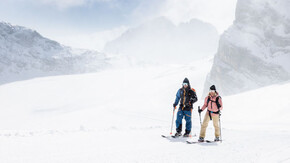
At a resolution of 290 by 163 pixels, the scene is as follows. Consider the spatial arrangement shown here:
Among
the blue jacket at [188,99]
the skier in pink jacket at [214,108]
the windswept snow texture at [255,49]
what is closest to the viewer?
the skier in pink jacket at [214,108]

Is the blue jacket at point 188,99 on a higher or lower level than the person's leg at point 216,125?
higher

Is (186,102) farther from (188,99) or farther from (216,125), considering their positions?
(216,125)

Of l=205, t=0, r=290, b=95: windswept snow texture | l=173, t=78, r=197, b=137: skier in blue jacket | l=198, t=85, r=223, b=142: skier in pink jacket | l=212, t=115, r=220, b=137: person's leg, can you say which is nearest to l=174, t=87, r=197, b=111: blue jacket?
l=173, t=78, r=197, b=137: skier in blue jacket

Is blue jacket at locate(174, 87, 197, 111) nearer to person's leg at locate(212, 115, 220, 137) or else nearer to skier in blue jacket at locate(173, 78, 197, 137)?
skier in blue jacket at locate(173, 78, 197, 137)

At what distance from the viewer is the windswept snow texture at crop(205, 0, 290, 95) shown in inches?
2790

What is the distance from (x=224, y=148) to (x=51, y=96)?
14413cm

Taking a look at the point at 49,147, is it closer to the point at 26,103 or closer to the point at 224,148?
the point at 224,148

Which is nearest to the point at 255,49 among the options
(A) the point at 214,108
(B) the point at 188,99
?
(B) the point at 188,99

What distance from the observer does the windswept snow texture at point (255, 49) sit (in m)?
70.9

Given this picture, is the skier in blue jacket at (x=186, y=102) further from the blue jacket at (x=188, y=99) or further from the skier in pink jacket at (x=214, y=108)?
the skier in pink jacket at (x=214, y=108)

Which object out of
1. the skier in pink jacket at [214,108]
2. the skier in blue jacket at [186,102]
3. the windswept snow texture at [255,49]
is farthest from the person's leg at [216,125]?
the windswept snow texture at [255,49]

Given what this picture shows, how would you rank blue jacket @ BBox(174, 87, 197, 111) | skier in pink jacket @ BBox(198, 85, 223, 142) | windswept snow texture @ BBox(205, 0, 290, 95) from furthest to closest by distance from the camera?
windswept snow texture @ BBox(205, 0, 290, 95)
blue jacket @ BBox(174, 87, 197, 111)
skier in pink jacket @ BBox(198, 85, 223, 142)

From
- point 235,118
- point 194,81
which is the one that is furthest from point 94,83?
point 235,118

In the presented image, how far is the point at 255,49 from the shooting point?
249 ft
